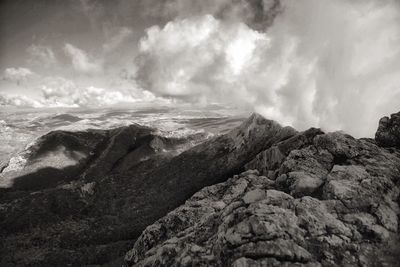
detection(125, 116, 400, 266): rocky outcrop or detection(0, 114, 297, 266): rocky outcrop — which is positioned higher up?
detection(125, 116, 400, 266): rocky outcrop

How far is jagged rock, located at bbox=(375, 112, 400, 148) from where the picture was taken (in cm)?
6347

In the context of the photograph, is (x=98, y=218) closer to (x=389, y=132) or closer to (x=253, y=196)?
(x=253, y=196)

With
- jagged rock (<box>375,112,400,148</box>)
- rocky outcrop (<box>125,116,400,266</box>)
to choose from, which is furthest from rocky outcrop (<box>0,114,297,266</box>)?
jagged rock (<box>375,112,400,148</box>)

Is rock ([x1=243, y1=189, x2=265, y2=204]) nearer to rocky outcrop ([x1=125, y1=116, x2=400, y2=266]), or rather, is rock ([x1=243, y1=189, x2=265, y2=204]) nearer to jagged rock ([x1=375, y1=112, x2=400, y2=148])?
rocky outcrop ([x1=125, y1=116, x2=400, y2=266])

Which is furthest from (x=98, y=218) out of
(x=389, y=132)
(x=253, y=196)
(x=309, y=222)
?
(x=389, y=132)

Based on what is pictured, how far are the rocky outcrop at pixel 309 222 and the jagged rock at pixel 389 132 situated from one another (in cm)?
82

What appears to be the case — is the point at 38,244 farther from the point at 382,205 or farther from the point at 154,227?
the point at 382,205

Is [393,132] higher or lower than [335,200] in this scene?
higher

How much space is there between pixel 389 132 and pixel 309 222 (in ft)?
130

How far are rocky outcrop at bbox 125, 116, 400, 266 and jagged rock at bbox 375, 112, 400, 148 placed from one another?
2.70 ft

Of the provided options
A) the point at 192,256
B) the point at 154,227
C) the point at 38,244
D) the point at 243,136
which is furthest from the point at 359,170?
the point at 38,244

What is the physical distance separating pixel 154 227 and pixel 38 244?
129 meters

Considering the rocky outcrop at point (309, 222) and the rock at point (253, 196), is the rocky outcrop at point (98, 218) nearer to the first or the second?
the rocky outcrop at point (309, 222)

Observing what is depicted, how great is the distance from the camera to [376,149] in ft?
198
